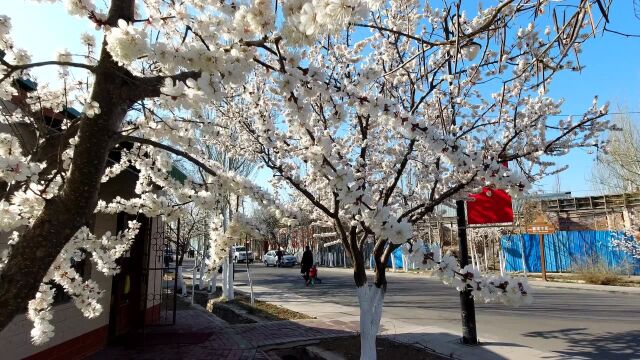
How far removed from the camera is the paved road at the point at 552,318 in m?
7.59

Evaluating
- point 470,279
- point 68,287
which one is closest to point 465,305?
point 470,279

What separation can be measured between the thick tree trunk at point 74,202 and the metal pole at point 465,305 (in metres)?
6.10

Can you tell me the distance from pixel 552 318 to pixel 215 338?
25.9 ft

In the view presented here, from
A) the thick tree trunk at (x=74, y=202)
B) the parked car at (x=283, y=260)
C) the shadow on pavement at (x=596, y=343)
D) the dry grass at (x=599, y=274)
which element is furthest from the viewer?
the parked car at (x=283, y=260)

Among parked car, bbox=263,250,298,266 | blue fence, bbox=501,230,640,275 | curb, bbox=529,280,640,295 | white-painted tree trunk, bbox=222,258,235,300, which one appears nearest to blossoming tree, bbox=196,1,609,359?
white-painted tree trunk, bbox=222,258,235,300

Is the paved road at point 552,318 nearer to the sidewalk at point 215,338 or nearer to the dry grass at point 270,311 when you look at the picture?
the dry grass at point 270,311

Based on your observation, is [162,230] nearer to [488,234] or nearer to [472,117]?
[472,117]

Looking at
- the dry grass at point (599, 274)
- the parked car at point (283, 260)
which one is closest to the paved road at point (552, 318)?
the dry grass at point (599, 274)

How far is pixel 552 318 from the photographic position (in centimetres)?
1030

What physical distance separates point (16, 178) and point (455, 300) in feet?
45.1

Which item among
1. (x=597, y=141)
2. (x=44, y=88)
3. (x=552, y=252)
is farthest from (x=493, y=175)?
(x=552, y=252)

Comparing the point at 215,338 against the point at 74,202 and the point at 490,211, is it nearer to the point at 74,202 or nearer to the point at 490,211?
the point at 74,202

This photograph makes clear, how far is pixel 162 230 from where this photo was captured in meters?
11.0

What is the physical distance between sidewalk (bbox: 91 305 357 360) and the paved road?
2.66 meters
